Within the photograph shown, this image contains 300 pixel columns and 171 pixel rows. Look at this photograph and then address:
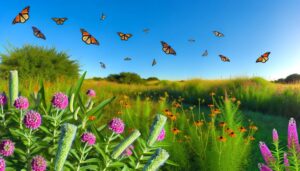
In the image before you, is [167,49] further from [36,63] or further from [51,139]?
[36,63]

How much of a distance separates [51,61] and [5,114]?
14482 mm

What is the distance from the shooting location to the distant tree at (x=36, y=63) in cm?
1478

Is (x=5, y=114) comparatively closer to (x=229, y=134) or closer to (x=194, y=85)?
(x=229, y=134)

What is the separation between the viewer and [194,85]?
17016 millimetres

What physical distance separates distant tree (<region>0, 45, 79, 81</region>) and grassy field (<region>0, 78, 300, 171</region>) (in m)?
1.93

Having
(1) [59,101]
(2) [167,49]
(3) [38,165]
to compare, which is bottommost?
(3) [38,165]

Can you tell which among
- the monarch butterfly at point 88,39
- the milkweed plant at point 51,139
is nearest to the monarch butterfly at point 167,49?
the monarch butterfly at point 88,39

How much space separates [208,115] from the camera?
22.1 feet

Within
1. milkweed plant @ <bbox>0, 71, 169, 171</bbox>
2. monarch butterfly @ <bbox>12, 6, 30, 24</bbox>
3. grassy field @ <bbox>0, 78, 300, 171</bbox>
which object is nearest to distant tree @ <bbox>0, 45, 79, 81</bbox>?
grassy field @ <bbox>0, 78, 300, 171</bbox>

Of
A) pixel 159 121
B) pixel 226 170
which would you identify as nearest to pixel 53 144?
pixel 159 121

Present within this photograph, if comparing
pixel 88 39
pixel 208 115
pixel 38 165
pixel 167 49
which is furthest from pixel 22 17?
pixel 38 165

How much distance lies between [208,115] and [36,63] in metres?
10.0

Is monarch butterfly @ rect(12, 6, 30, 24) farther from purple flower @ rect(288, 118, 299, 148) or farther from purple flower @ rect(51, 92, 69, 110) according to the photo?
purple flower @ rect(288, 118, 299, 148)

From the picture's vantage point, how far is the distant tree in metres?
14.8
